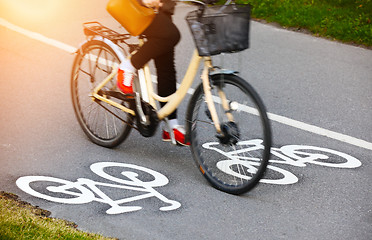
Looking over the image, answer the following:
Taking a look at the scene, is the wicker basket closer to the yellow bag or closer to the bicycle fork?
the bicycle fork

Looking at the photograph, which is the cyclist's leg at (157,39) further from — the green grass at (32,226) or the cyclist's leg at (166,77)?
the green grass at (32,226)

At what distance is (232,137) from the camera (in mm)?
4668

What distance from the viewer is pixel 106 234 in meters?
4.23

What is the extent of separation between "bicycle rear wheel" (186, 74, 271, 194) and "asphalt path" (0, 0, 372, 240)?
0.15 meters

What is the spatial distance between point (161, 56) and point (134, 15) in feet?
1.52

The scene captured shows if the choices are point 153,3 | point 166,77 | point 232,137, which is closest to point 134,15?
point 153,3

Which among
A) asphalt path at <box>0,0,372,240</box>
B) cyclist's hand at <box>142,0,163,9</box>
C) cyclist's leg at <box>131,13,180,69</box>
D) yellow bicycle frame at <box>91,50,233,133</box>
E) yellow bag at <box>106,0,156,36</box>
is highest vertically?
cyclist's hand at <box>142,0,163,9</box>

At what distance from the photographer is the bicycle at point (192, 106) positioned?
14.9ft

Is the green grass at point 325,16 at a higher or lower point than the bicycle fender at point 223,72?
higher

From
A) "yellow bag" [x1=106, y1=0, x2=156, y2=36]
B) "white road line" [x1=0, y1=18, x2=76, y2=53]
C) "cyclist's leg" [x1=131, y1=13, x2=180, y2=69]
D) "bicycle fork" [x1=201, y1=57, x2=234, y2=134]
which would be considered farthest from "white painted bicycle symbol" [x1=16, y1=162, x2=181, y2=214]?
"white road line" [x1=0, y1=18, x2=76, y2=53]

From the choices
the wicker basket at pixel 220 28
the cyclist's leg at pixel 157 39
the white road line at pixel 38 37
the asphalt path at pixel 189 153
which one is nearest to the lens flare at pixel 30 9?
the asphalt path at pixel 189 153

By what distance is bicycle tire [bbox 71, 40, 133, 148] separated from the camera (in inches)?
214

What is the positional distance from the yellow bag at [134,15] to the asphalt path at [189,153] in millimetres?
1192

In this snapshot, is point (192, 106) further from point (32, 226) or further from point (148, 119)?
point (32, 226)
